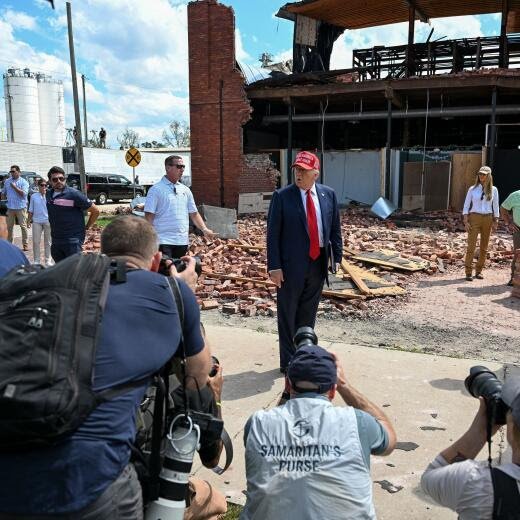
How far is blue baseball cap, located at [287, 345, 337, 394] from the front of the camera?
206cm

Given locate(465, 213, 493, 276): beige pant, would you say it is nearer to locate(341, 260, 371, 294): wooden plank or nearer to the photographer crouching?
locate(341, 260, 371, 294): wooden plank

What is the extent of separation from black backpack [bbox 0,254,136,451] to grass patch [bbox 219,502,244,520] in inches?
63.4

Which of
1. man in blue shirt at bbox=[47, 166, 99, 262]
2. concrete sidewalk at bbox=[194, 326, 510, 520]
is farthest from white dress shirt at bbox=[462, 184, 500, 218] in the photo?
man in blue shirt at bbox=[47, 166, 99, 262]

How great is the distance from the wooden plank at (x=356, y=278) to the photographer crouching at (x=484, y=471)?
583 centimetres

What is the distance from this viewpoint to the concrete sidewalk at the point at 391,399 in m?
3.16

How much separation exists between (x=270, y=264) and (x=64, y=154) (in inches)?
1623

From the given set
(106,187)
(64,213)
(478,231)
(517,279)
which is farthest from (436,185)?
(106,187)

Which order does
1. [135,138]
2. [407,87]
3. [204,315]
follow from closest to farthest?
[204,315]
[407,87]
[135,138]

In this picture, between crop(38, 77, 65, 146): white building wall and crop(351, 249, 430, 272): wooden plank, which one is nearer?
crop(351, 249, 430, 272): wooden plank

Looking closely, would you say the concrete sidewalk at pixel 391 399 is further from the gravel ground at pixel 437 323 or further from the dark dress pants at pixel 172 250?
the dark dress pants at pixel 172 250

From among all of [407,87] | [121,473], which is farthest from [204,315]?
[407,87]

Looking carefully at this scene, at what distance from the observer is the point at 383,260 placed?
9906mm

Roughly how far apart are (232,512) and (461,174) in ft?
58.5

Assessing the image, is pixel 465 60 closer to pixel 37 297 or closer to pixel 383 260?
pixel 383 260
